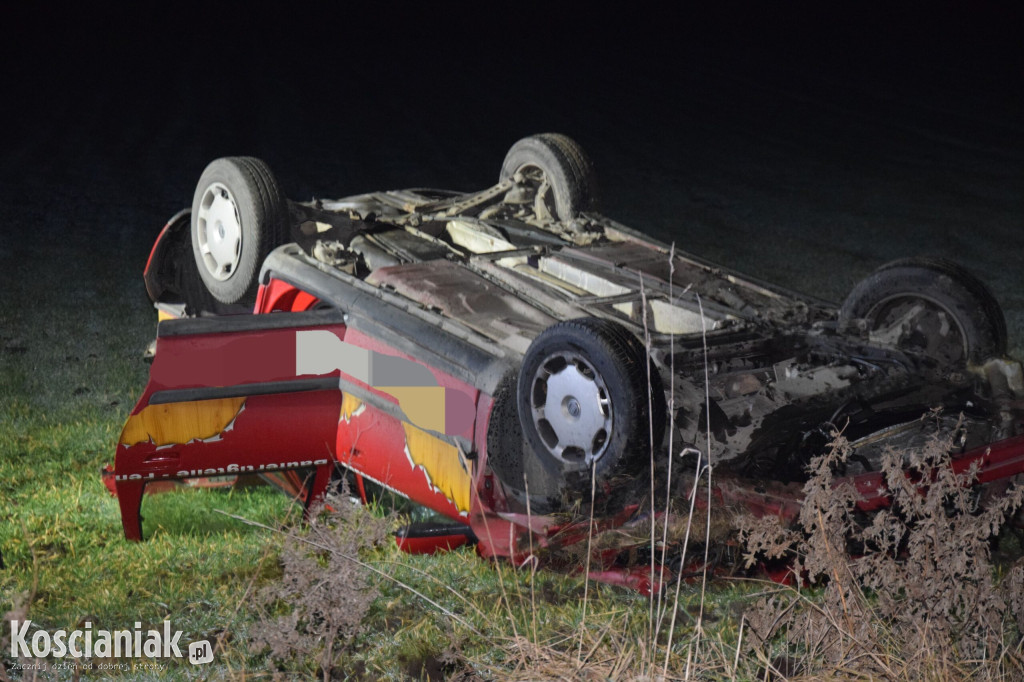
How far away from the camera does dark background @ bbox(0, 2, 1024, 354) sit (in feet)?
40.0

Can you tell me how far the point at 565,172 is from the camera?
6.92m

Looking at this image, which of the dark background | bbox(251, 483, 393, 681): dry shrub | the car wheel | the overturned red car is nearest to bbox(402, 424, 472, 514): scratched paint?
the overturned red car

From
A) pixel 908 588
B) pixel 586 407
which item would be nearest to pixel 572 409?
pixel 586 407

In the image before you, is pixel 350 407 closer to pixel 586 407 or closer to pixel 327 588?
pixel 586 407

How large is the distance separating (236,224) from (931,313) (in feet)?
11.2

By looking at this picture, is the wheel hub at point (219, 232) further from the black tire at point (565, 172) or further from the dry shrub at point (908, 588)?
the dry shrub at point (908, 588)

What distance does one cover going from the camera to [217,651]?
14.2ft

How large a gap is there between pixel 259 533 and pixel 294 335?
915 millimetres

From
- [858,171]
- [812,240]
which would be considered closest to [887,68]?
[858,171]

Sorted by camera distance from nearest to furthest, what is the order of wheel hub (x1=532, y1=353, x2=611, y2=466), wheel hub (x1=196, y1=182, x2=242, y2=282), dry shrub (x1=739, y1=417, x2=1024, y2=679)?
dry shrub (x1=739, y1=417, x2=1024, y2=679)
wheel hub (x1=532, y1=353, x2=611, y2=466)
wheel hub (x1=196, y1=182, x2=242, y2=282)

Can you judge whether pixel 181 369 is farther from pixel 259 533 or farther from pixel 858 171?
pixel 858 171

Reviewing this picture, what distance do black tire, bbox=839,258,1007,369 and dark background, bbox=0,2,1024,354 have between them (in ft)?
10.4

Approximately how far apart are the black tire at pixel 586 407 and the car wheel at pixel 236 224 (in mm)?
2035

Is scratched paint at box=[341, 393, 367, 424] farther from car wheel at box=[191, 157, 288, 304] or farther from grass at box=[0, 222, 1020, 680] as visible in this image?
car wheel at box=[191, 157, 288, 304]
